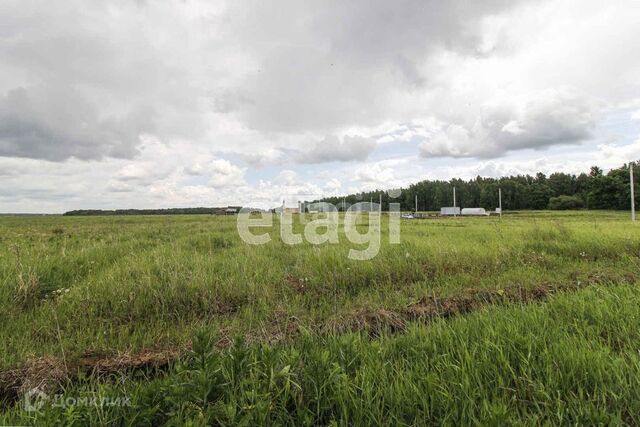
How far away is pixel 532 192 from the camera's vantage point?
4013 inches

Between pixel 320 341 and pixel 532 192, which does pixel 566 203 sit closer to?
pixel 532 192

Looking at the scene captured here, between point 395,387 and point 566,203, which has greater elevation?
point 566,203

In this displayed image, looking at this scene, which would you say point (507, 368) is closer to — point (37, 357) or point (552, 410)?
point (552, 410)

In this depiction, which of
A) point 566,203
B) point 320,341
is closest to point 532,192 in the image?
point 566,203

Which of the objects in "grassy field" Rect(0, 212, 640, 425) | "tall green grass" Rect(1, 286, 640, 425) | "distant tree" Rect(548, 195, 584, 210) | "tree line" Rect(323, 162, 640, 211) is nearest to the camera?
"tall green grass" Rect(1, 286, 640, 425)

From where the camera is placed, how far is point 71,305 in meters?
4.33

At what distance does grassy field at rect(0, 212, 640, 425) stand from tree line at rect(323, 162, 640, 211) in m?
80.0

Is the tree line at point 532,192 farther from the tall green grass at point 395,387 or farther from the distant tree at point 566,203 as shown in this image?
the tall green grass at point 395,387

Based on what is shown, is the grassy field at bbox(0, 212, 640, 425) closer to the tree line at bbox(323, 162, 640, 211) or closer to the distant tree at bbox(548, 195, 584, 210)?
the tree line at bbox(323, 162, 640, 211)

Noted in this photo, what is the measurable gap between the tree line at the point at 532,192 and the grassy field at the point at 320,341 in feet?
262

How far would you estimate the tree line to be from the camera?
77625mm

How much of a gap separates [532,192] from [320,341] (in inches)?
4817

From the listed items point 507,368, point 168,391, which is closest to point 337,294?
point 507,368

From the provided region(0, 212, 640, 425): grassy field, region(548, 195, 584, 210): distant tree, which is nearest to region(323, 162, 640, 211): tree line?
region(548, 195, 584, 210): distant tree
